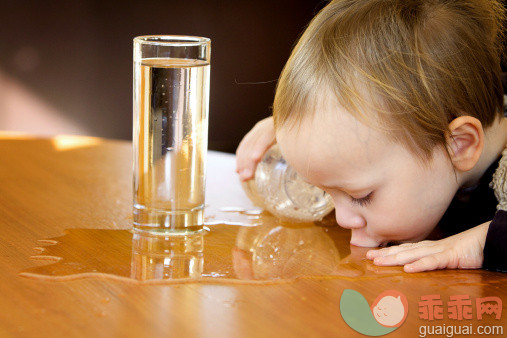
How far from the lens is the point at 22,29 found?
2867 millimetres

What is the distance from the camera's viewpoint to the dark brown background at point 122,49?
114 inches

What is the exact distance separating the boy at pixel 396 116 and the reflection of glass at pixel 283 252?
49mm

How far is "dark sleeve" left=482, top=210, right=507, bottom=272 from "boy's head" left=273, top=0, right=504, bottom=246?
0.30ft

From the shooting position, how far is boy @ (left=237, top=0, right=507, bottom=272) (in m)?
0.83

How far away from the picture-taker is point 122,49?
2.94 metres

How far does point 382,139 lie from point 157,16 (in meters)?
2.24

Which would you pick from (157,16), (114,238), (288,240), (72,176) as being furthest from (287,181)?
(157,16)

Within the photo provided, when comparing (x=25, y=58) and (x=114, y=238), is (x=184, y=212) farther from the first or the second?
(x=25, y=58)

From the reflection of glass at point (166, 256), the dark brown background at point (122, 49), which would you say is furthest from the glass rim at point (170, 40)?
the dark brown background at point (122, 49)

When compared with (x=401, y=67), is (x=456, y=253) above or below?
below

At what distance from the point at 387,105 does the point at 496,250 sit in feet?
0.66

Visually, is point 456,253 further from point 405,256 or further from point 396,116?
point 396,116

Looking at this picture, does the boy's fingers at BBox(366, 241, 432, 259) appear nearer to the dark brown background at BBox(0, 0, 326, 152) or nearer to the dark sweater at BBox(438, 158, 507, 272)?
the dark sweater at BBox(438, 158, 507, 272)

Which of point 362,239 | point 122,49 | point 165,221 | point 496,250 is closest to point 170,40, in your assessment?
point 165,221
